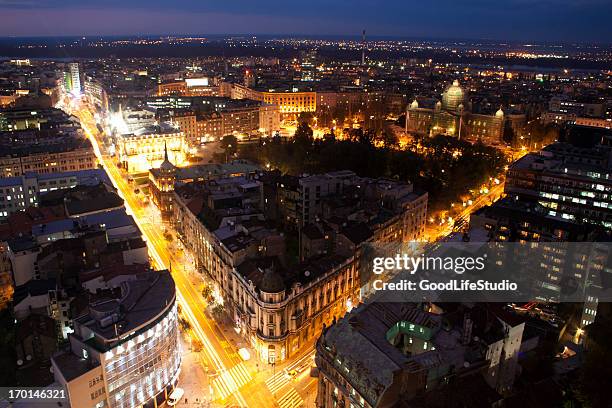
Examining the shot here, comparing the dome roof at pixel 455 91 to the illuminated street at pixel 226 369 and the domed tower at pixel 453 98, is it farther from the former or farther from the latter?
the illuminated street at pixel 226 369

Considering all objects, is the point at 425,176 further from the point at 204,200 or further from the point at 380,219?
the point at 204,200

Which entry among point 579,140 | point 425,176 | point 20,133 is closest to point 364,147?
point 425,176

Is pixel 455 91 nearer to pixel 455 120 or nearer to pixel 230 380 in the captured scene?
pixel 455 120

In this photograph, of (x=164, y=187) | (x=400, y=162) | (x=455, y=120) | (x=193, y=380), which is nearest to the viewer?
(x=193, y=380)

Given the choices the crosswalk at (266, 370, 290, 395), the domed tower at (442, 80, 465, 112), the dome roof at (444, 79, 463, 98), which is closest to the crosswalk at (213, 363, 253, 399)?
the crosswalk at (266, 370, 290, 395)

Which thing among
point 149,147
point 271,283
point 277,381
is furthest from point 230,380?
point 149,147
